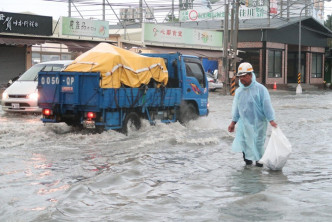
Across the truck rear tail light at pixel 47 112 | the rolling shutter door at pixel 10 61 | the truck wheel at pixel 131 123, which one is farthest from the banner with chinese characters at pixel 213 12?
the truck rear tail light at pixel 47 112

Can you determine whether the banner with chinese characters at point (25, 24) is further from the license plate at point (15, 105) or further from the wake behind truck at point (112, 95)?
the wake behind truck at point (112, 95)

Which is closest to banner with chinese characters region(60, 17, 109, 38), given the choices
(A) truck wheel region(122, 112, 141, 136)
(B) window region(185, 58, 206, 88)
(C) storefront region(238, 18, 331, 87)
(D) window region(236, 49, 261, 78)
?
(B) window region(185, 58, 206, 88)

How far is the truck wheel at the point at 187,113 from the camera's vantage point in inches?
612

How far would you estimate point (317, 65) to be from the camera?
5881 cm

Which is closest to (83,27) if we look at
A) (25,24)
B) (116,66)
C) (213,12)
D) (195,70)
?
(25,24)

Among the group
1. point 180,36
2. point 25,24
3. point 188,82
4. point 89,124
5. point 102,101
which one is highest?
point 180,36

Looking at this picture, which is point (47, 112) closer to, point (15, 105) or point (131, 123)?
point (131, 123)

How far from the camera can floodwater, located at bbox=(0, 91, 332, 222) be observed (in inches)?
251

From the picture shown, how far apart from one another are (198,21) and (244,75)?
4793 centimetres

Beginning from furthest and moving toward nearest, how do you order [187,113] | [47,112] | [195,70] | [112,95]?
[195,70], [187,113], [47,112], [112,95]

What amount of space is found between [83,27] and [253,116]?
2360 centimetres

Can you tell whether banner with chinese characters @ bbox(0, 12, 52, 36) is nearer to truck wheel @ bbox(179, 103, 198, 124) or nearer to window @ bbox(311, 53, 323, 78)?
truck wheel @ bbox(179, 103, 198, 124)

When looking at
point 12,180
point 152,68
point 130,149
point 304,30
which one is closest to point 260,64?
point 304,30

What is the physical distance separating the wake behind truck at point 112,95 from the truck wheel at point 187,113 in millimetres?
323
